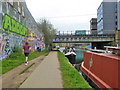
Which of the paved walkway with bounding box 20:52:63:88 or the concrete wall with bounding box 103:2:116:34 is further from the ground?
the concrete wall with bounding box 103:2:116:34

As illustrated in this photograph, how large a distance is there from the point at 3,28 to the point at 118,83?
8.44 meters

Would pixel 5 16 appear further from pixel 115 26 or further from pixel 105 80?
pixel 115 26

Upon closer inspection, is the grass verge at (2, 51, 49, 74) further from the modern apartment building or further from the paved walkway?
the modern apartment building

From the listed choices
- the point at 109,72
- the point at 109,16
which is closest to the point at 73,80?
the point at 109,72

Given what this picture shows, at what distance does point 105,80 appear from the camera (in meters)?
4.11

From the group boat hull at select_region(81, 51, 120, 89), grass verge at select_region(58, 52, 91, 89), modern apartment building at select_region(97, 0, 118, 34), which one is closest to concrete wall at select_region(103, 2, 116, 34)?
modern apartment building at select_region(97, 0, 118, 34)

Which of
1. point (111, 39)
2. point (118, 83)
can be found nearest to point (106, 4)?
point (111, 39)

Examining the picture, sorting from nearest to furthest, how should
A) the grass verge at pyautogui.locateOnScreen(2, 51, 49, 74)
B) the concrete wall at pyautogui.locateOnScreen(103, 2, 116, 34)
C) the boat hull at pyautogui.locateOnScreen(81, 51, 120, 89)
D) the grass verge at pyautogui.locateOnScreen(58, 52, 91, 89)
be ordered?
the boat hull at pyautogui.locateOnScreen(81, 51, 120, 89) < the grass verge at pyautogui.locateOnScreen(58, 52, 91, 89) < the grass verge at pyautogui.locateOnScreen(2, 51, 49, 74) < the concrete wall at pyautogui.locateOnScreen(103, 2, 116, 34)

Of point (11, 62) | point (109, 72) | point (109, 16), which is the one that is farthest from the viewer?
point (109, 16)

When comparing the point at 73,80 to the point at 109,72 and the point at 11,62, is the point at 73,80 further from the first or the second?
the point at 11,62

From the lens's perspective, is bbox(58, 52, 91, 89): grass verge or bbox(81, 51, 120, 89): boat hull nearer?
bbox(81, 51, 120, 89): boat hull

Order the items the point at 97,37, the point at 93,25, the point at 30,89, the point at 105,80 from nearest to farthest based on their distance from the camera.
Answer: the point at 30,89
the point at 105,80
the point at 97,37
the point at 93,25

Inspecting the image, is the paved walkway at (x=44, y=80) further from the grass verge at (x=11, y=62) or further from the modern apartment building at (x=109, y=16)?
the modern apartment building at (x=109, y=16)

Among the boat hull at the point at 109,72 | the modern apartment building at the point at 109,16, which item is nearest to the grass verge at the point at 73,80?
the boat hull at the point at 109,72
